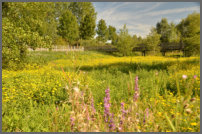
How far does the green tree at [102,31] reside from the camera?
43.4 meters

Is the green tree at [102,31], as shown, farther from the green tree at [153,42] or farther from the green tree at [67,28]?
the green tree at [153,42]

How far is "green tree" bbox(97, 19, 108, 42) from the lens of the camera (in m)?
43.4

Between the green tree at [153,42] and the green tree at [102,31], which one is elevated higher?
the green tree at [102,31]

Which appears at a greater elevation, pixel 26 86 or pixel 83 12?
pixel 83 12

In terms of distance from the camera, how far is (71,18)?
3331 cm

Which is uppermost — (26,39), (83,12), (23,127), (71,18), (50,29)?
(83,12)

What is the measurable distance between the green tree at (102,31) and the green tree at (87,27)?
5.09 m

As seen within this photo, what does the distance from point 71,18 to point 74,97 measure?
34.1 metres

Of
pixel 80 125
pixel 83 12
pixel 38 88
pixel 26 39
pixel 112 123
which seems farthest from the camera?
pixel 83 12

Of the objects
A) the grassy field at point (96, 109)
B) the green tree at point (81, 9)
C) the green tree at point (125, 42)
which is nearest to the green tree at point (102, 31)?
→ the green tree at point (81, 9)

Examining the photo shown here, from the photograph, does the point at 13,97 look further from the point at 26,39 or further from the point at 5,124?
the point at 26,39

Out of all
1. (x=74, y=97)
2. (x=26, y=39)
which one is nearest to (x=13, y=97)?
(x=74, y=97)

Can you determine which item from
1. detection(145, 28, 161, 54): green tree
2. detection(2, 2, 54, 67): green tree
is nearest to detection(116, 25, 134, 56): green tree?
detection(145, 28, 161, 54): green tree

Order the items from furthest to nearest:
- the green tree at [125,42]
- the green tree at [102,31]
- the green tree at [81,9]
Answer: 1. the green tree at [102,31]
2. the green tree at [81,9]
3. the green tree at [125,42]
